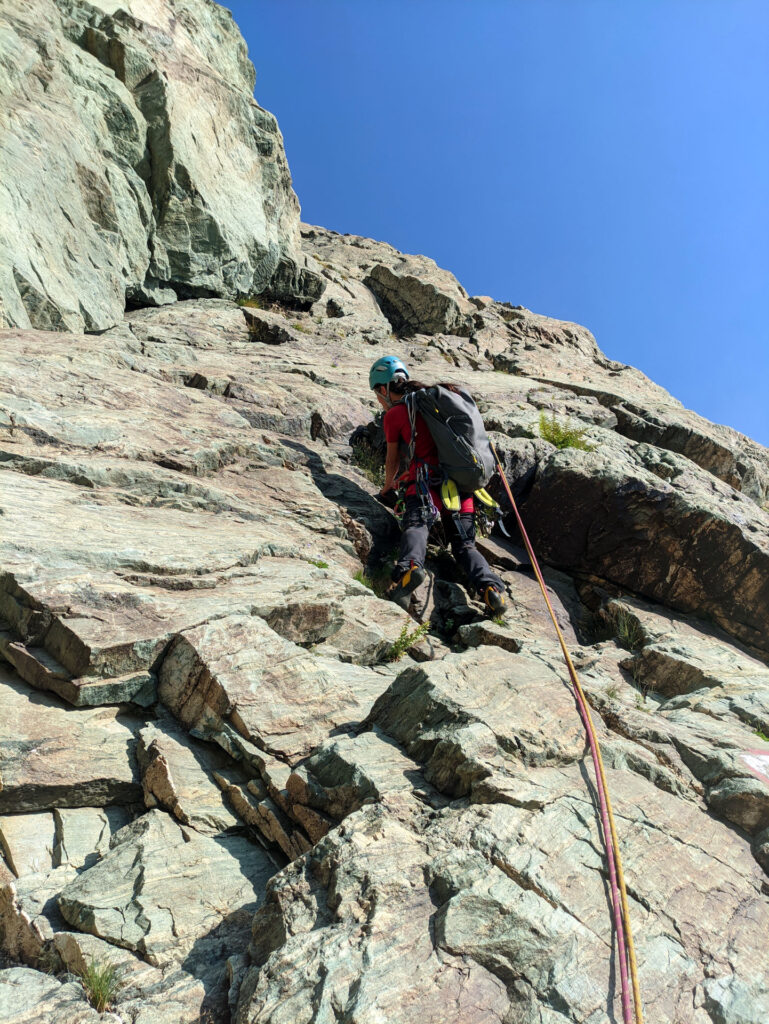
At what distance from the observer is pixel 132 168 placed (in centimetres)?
1349

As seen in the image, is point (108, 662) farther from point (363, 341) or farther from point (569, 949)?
point (363, 341)

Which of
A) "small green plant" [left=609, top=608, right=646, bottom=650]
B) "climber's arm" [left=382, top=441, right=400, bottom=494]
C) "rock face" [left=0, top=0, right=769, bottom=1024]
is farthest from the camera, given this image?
"climber's arm" [left=382, top=441, right=400, bottom=494]

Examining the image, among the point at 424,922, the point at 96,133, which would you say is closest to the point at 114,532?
the point at 424,922

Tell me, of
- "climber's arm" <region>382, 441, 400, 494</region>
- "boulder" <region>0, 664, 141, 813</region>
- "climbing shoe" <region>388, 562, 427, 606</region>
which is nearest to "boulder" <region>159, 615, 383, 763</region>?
"boulder" <region>0, 664, 141, 813</region>

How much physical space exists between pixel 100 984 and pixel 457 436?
689 cm

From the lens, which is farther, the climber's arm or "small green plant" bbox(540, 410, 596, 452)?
"small green plant" bbox(540, 410, 596, 452)

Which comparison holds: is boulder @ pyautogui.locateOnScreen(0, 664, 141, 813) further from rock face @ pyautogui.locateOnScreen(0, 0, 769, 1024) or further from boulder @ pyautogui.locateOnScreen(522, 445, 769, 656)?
boulder @ pyautogui.locateOnScreen(522, 445, 769, 656)

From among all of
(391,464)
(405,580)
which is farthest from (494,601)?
(391,464)

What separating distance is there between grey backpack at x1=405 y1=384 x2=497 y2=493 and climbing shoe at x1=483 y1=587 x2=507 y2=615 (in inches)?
63.5

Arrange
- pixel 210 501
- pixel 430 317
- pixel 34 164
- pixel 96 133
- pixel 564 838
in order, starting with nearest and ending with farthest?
pixel 564 838 < pixel 210 501 < pixel 34 164 < pixel 96 133 < pixel 430 317

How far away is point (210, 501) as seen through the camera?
709 centimetres

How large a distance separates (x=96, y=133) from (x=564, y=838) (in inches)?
579

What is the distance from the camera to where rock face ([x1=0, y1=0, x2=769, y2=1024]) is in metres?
2.90

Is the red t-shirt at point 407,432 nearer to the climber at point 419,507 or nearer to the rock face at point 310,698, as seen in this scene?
the climber at point 419,507
